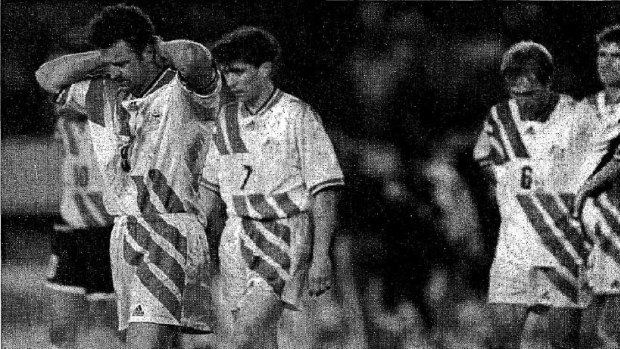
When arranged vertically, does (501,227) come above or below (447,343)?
above

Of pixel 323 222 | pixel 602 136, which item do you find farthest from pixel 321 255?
pixel 602 136

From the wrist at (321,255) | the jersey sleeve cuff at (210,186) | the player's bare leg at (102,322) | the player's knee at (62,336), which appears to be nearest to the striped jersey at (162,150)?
the jersey sleeve cuff at (210,186)

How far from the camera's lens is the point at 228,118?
11.7 ft

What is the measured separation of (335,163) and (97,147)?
73 centimetres

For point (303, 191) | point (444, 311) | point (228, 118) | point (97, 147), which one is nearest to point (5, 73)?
point (97, 147)

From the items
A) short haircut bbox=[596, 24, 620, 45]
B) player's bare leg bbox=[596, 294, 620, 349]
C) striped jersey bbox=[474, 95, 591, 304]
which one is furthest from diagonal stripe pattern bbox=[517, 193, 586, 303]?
short haircut bbox=[596, 24, 620, 45]

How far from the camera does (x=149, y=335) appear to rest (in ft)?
10.6

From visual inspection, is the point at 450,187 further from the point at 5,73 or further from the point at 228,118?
the point at 5,73

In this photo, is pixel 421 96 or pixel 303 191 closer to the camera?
pixel 303 191

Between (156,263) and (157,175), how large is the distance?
0.25 metres

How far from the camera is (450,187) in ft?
12.5

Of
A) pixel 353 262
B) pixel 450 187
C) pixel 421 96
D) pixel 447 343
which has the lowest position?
pixel 447 343

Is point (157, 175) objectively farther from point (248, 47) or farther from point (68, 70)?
point (248, 47)

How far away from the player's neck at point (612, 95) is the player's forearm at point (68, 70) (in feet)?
5.37
